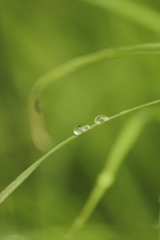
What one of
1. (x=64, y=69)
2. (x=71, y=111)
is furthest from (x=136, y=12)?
(x=71, y=111)

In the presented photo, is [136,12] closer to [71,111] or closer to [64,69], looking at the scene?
[64,69]

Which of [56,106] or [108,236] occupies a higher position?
[56,106]

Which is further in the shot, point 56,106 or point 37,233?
point 56,106

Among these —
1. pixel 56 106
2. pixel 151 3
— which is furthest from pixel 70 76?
pixel 151 3

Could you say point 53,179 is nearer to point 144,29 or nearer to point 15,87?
point 15,87

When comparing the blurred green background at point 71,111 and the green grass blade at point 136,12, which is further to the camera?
the blurred green background at point 71,111

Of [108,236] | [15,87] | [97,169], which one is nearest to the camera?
[108,236]
